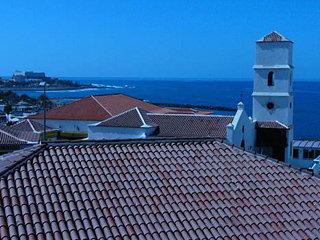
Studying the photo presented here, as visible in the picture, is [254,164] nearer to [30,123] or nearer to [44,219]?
[44,219]

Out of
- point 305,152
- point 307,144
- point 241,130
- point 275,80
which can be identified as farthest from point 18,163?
point 307,144

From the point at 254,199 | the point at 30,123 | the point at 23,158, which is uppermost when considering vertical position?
the point at 23,158

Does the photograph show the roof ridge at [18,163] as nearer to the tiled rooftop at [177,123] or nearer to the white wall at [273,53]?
the tiled rooftop at [177,123]

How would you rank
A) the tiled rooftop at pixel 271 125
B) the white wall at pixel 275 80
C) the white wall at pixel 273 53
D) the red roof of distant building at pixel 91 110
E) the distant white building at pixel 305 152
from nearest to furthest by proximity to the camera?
the white wall at pixel 273 53 → the tiled rooftop at pixel 271 125 → the white wall at pixel 275 80 → the distant white building at pixel 305 152 → the red roof of distant building at pixel 91 110

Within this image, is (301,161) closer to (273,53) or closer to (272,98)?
(272,98)

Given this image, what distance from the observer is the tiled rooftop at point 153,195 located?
9.75 metres

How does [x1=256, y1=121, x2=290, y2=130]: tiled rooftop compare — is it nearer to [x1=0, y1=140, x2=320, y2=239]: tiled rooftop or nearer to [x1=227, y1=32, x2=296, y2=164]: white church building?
[x1=227, y1=32, x2=296, y2=164]: white church building

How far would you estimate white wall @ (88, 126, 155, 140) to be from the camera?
33906mm

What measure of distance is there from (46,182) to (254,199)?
4540mm

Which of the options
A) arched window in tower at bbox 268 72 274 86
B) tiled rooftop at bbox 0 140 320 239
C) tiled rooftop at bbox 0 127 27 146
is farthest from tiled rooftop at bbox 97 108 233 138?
tiled rooftop at bbox 0 140 320 239

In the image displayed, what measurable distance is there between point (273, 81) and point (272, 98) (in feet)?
4.13

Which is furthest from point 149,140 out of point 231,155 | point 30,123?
point 30,123

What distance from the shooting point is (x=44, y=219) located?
9.59 meters

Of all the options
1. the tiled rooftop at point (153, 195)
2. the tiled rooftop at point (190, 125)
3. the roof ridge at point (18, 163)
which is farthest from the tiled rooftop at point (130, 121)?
the roof ridge at point (18, 163)
